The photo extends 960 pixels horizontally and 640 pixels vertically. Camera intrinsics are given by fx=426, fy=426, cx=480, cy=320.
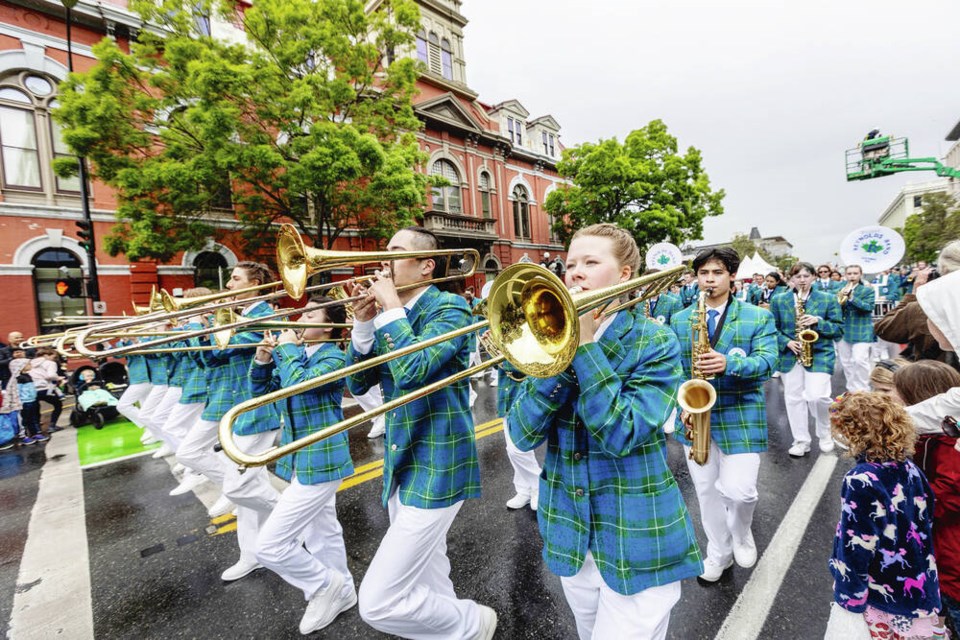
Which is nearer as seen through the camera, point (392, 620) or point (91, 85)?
point (392, 620)

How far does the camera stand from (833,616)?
2.02 metres

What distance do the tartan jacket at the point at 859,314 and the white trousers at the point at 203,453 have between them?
9015mm

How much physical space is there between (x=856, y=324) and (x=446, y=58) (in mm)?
23842

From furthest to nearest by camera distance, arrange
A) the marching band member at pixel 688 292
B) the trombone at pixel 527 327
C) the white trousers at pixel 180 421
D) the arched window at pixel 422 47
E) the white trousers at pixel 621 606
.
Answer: the arched window at pixel 422 47, the marching band member at pixel 688 292, the white trousers at pixel 180 421, the white trousers at pixel 621 606, the trombone at pixel 527 327

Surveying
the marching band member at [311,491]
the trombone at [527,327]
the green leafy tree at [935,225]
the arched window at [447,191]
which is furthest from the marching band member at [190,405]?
the green leafy tree at [935,225]

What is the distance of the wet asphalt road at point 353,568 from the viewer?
2725 millimetres

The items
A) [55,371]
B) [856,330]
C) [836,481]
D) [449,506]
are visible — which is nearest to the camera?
[449,506]

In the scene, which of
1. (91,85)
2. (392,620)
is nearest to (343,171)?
(91,85)

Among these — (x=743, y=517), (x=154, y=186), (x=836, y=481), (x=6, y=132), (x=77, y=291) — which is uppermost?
(x=6, y=132)

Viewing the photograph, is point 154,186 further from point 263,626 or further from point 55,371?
point 263,626

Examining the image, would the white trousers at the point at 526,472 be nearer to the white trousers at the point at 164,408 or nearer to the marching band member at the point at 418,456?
the marching band member at the point at 418,456

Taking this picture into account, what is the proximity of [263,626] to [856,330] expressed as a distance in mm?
9018

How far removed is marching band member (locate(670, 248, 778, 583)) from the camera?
9.57ft

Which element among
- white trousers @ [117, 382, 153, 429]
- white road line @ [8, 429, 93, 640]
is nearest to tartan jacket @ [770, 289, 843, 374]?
white road line @ [8, 429, 93, 640]
